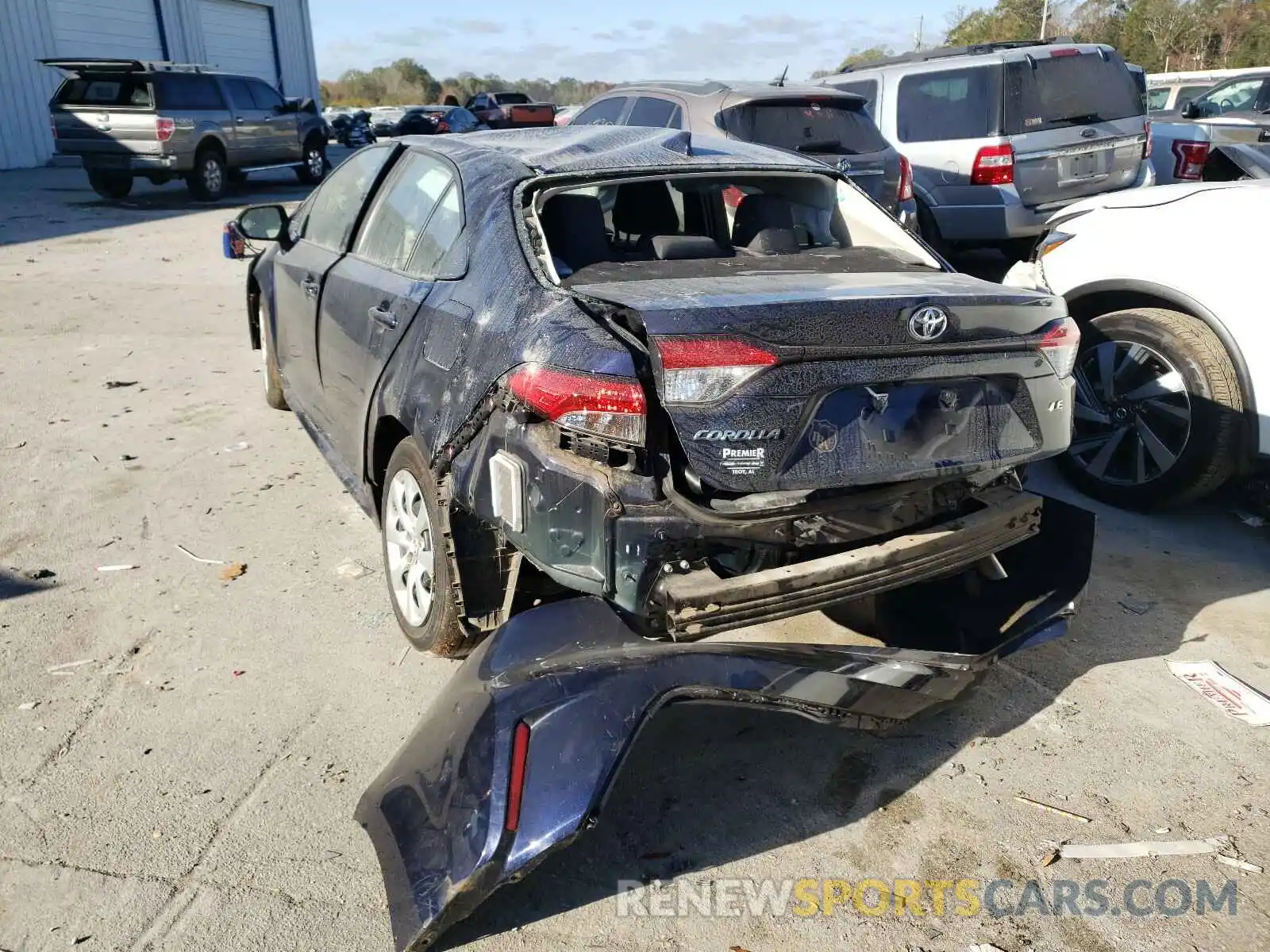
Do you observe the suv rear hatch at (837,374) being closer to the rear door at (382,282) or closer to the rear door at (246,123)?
the rear door at (382,282)

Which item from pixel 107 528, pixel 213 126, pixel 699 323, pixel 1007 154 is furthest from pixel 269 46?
pixel 699 323

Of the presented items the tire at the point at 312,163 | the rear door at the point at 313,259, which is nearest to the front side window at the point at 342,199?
the rear door at the point at 313,259

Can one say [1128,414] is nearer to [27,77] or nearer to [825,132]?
[825,132]

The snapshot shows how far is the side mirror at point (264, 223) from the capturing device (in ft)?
16.4

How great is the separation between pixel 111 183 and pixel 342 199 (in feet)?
47.9

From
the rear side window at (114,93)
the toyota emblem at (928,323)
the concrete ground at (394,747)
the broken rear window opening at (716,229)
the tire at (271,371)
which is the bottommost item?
the concrete ground at (394,747)

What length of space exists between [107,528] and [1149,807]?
13.8 ft

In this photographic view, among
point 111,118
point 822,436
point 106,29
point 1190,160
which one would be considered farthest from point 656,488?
point 106,29

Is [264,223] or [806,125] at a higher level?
[806,125]

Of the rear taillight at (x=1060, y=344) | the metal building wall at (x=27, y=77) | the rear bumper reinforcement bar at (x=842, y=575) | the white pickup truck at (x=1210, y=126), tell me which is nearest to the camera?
the rear bumper reinforcement bar at (x=842, y=575)

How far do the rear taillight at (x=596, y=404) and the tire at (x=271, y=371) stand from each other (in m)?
3.36

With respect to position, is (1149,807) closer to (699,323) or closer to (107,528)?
(699,323)

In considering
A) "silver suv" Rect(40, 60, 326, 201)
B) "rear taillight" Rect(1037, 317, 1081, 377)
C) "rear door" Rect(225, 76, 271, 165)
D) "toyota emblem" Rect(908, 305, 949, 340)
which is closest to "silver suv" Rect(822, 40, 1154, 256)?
"rear taillight" Rect(1037, 317, 1081, 377)

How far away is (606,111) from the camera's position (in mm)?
9344
